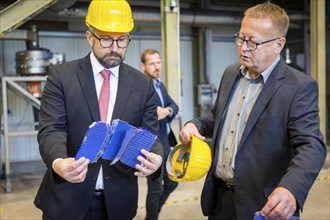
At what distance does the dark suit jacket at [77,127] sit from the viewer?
1562 millimetres

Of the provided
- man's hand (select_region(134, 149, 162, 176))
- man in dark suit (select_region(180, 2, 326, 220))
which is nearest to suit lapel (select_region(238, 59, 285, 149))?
man in dark suit (select_region(180, 2, 326, 220))

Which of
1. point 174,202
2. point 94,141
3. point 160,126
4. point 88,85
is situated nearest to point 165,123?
point 160,126

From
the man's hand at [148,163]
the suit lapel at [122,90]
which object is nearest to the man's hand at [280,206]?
the man's hand at [148,163]

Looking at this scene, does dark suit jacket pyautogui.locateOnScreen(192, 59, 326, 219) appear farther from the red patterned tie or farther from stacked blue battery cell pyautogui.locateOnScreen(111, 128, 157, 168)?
the red patterned tie

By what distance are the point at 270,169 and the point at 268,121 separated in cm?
19

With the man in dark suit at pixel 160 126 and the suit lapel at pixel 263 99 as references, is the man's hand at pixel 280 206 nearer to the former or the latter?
the suit lapel at pixel 263 99

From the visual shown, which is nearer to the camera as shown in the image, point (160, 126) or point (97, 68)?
point (97, 68)

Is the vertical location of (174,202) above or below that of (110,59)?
below

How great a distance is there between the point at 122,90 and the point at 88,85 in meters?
0.14

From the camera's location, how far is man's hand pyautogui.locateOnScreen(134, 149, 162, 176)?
4.73ft

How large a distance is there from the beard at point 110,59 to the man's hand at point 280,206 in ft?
2.73

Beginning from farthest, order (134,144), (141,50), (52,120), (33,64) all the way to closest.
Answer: (141,50) < (33,64) < (52,120) < (134,144)

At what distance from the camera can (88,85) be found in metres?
1.60

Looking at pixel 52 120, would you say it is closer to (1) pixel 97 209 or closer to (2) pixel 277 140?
(1) pixel 97 209
